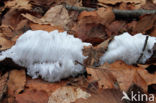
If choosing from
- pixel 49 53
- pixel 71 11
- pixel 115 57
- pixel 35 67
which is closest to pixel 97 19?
pixel 71 11

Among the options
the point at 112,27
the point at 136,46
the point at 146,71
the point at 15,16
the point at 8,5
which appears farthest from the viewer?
the point at 8,5

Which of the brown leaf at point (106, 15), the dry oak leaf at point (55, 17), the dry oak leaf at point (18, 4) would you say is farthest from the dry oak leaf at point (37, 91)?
the dry oak leaf at point (18, 4)

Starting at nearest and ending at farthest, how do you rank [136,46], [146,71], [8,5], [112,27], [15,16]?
[146,71] < [136,46] < [112,27] < [15,16] < [8,5]

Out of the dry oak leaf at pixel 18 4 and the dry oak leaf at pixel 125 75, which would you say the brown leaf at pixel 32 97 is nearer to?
the dry oak leaf at pixel 125 75

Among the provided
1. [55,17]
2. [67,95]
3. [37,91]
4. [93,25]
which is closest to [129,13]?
[93,25]

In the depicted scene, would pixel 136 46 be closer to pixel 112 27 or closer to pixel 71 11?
pixel 112 27

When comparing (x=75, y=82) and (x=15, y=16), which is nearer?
(x=75, y=82)

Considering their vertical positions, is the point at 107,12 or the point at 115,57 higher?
the point at 107,12

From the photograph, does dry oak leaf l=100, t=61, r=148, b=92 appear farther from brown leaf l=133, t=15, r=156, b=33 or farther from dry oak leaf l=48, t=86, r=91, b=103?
brown leaf l=133, t=15, r=156, b=33
